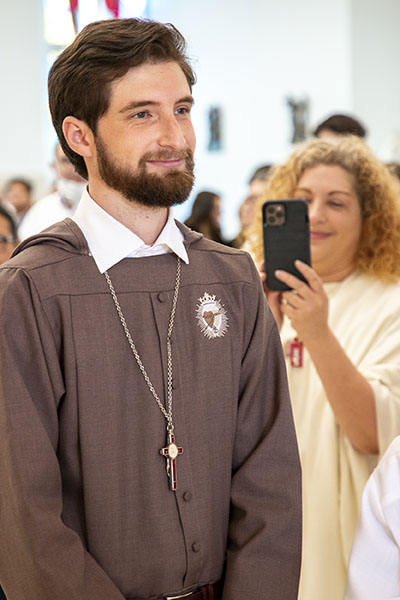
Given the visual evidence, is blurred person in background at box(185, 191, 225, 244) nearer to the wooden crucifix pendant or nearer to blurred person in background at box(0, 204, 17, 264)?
blurred person in background at box(0, 204, 17, 264)

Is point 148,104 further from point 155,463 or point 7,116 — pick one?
point 7,116

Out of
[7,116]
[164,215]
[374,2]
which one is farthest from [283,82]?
[164,215]

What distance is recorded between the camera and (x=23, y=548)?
1380 millimetres

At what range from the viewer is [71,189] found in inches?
156

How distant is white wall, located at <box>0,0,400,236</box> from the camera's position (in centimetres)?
817

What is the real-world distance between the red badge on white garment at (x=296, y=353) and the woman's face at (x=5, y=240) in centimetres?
97

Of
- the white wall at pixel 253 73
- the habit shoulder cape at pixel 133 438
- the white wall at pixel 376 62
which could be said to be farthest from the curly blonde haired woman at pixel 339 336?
the white wall at pixel 376 62

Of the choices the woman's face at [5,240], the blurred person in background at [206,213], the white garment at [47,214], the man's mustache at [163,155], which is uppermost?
the man's mustache at [163,155]

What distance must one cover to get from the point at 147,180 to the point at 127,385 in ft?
1.18

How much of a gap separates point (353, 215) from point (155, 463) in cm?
121

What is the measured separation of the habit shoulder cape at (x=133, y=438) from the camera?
4.55 ft

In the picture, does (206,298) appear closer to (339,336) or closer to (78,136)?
(78,136)

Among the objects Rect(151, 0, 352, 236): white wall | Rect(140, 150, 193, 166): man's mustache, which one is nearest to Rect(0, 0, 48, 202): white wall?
Rect(151, 0, 352, 236): white wall

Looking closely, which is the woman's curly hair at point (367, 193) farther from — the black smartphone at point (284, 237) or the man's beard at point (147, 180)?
the man's beard at point (147, 180)
